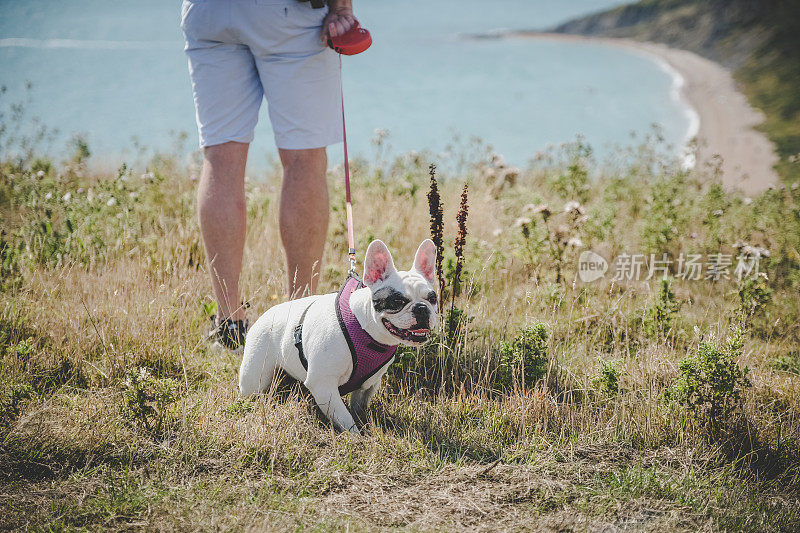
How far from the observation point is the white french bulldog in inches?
81.0

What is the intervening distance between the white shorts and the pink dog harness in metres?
0.91

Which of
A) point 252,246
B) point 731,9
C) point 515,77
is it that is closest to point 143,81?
point 252,246

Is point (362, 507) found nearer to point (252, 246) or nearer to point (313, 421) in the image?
point (313, 421)

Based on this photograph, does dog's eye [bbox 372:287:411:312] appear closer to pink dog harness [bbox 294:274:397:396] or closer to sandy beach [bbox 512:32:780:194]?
pink dog harness [bbox 294:274:397:396]

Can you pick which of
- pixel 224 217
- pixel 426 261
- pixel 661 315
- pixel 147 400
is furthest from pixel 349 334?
pixel 661 315

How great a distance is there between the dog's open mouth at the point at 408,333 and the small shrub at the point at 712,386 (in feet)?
3.61

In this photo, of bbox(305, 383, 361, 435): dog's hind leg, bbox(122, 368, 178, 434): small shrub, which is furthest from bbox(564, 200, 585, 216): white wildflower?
bbox(122, 368, 178, 434): small shrub

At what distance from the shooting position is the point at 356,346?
216 centimetres

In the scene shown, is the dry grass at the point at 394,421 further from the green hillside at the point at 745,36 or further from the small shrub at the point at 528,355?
the green hillside at the point at 745,36

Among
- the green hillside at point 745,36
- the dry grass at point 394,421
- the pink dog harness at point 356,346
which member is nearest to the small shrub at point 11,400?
the dry grass at point 394,421

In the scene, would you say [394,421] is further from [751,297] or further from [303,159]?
[751,297]

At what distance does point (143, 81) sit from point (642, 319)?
33.7 ft

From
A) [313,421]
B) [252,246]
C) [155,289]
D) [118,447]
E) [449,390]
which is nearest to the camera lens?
[118,447]

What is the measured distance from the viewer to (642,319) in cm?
307
